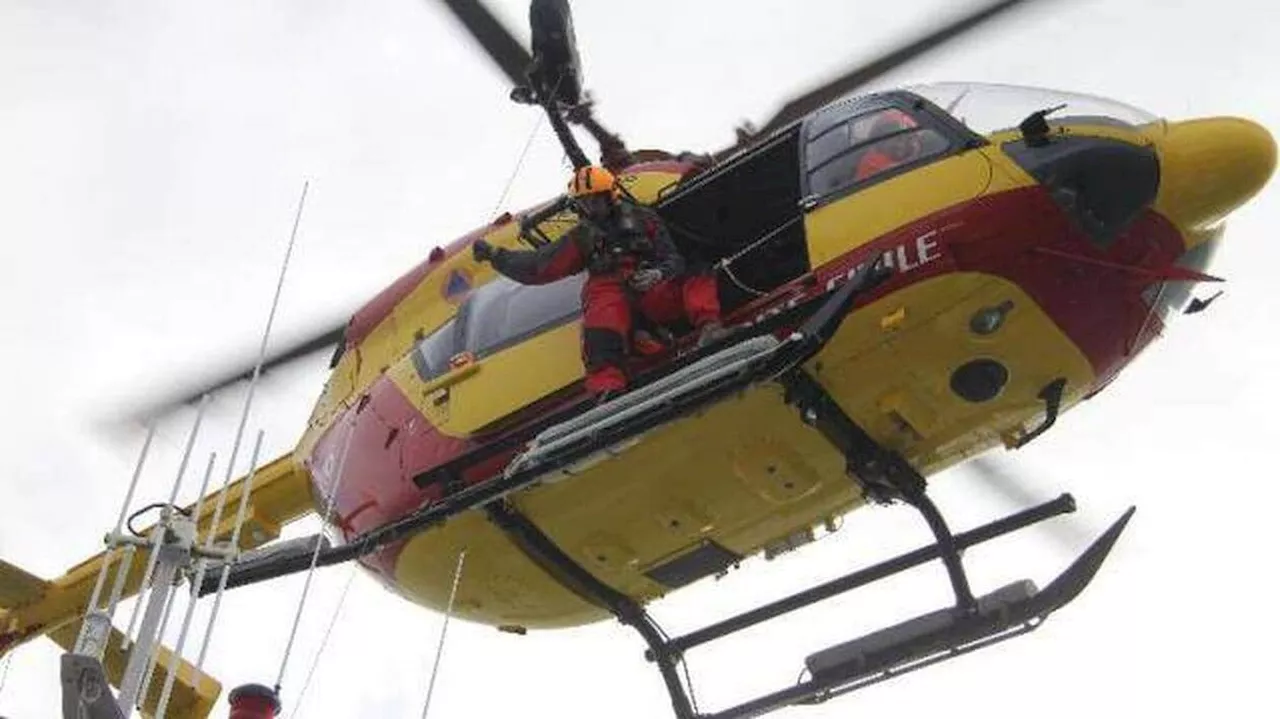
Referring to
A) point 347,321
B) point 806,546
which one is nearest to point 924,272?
point 806,546

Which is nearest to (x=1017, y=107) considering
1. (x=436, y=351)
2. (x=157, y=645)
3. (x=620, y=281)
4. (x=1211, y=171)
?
(x=1211, y=171)

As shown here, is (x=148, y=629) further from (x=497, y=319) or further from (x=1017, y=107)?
(x=1017, y=107)

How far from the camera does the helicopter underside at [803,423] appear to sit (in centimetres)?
695

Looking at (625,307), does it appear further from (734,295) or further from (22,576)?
(22,576)

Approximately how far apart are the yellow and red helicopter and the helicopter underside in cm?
1

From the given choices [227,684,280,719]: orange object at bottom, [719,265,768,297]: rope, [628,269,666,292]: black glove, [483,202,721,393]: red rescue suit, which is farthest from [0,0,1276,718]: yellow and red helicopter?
[227,684,280,719]: orange object at bottom

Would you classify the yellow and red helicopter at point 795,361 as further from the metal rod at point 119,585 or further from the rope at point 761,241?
the metal rod at point 119,585

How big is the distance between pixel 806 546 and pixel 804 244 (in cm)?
185

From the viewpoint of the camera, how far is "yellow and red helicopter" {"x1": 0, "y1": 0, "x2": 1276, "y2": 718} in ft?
22.9

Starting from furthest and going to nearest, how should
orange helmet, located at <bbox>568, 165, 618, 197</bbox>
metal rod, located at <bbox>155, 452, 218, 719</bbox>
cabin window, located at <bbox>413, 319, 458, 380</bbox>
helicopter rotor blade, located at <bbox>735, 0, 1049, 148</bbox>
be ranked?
cabin window, located at <bbox>413, 319, 458, 380</bbox>
orange helmet, located at <bbox>568, 165, 618, 197</bbox>
helicopter rotor blade, located at <bbox>735, 0, 1049, 148</bbox>
metal rod, located at <bbox>155, 452, 218, 719</bbox>

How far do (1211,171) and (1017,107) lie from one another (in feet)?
3.22

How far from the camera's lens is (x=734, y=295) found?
7.69 meters

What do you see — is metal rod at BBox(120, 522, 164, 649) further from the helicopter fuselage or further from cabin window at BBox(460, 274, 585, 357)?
cabin window at BBox(460, 274, 585, 357)

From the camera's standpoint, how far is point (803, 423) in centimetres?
738
